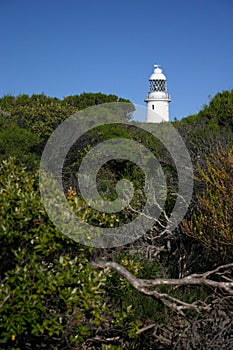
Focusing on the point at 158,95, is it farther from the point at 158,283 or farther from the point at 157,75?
the point at 158,283

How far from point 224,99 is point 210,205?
815cm

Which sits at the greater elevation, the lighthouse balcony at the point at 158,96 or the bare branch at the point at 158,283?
the lighthouse balcony at the point at 158,96

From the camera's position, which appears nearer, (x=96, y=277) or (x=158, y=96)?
(x=96, y=277)

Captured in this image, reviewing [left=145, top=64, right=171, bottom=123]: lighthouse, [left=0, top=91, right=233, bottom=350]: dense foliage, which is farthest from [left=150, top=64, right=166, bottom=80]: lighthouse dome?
[left=0, top=91, right=233, bottom=350]: dense foliage

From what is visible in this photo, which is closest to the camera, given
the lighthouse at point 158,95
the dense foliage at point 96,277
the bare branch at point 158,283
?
the dense foliage at point 96,277

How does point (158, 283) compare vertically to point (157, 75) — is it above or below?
below

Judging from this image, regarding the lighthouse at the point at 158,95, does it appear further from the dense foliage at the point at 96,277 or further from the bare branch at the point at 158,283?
the bare branch at the point at 158,283

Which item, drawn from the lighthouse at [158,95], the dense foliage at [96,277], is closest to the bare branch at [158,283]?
the dense foliage at [96,277]

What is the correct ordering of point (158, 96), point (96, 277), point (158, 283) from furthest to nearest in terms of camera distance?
point (158, 96), point (158, 283), point (96, 277)

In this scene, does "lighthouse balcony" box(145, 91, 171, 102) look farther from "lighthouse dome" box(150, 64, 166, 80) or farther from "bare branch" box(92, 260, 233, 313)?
"bare branch" box(92, 260, 233, 313)

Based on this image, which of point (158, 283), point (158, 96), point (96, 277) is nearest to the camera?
point (96, 277)

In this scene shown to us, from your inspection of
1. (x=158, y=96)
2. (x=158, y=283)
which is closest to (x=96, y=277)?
(x=158, y=283)

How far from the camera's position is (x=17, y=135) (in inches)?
633

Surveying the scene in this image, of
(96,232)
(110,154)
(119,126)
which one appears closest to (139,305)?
(96,232)
